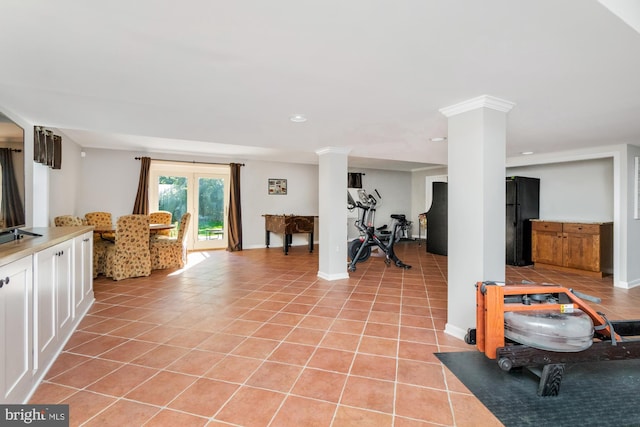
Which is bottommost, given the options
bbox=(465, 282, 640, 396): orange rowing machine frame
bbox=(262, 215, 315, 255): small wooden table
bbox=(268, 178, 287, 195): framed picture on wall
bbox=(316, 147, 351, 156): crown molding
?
bbox=(465, 282, 640, 396): orange rowing machine frame

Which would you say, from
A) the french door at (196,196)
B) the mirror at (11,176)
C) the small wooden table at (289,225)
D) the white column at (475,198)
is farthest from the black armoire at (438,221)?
the mirror at (11,176)

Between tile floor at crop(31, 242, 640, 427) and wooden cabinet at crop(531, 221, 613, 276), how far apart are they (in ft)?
2.51

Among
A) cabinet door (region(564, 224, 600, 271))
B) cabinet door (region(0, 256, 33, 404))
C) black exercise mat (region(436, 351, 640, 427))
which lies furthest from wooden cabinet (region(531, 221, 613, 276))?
cabinet door (region(0, 256, 33, 404))

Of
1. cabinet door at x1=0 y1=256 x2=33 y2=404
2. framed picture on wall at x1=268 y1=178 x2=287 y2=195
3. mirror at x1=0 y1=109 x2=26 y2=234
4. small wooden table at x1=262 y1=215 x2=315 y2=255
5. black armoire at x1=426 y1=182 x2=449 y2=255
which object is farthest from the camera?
framed picture on wall at x1=268 y1=178 x2=287 y2=195

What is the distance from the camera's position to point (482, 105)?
2357mm

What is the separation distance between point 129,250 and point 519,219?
663 cm

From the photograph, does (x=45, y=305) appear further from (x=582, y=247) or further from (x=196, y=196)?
(x=582, y=247)

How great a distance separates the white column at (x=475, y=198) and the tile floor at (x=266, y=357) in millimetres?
462

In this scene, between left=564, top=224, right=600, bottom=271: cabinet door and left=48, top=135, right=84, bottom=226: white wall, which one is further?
left=564, top=224, right=600, bottom=271: cabinet door

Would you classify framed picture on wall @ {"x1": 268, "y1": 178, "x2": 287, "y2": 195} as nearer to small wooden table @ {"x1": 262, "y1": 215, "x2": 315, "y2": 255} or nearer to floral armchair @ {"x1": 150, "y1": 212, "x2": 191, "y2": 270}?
small wooden table @ {"x1": 262, "y1": 215, "x2": 315, "y2": 255}

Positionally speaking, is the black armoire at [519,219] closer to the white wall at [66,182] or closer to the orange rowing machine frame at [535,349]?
the orange rowing machine frame at [535,349]

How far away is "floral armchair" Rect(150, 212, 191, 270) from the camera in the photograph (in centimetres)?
518

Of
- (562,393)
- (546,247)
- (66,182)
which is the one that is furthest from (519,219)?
(66,182)

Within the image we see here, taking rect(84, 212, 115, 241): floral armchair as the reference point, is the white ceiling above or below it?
above
